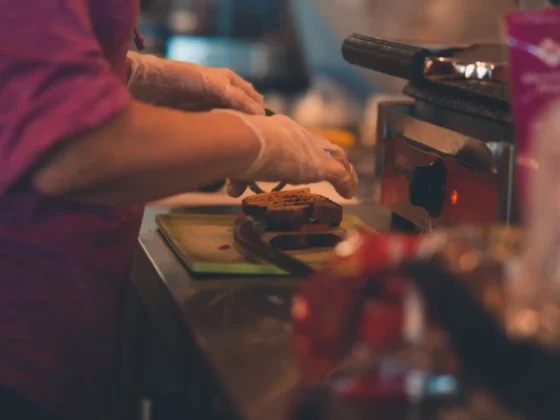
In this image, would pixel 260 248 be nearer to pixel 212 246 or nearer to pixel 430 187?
pixel 212 246

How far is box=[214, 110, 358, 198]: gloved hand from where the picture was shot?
3.05ft

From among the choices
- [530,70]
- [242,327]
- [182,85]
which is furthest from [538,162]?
[182,85]

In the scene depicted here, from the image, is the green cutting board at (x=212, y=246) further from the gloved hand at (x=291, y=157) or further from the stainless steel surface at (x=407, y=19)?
the stainless steel surface at (x=407, y=19)

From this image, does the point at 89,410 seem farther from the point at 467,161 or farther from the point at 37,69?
the point at 467,161

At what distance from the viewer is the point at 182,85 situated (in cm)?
127

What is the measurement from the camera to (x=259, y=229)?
1131 millimetres

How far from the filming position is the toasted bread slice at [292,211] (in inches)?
45.1

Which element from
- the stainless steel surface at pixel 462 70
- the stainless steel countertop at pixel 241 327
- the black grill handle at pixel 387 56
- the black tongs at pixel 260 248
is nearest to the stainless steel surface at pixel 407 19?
the black grill handle at pixel 387 56

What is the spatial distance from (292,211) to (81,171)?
1.36ft

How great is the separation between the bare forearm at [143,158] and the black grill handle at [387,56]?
0.33 meters

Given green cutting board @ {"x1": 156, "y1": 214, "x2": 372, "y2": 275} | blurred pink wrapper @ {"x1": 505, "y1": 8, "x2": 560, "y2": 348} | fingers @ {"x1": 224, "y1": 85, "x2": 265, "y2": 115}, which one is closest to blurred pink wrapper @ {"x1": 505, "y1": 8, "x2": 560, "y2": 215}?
blurred pink wrapper @ {"x1": 505, "y1": 8, "x2": 560, "y2": 348}

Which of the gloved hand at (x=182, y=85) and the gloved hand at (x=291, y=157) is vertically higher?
the gloved hand at (x=182, y=85)

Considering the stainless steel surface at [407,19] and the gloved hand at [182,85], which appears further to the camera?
the stainless steel surface at [407,19]

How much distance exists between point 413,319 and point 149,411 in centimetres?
65
